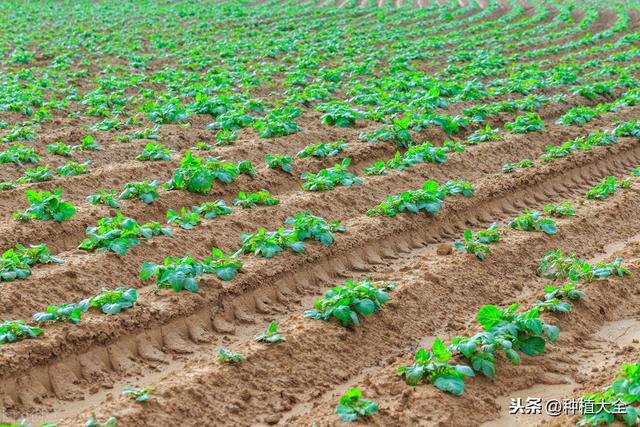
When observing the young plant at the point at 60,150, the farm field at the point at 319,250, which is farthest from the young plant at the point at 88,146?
the young plant at the point at 60,150

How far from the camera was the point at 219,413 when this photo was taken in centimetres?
508

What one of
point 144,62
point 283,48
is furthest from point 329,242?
point 283,48

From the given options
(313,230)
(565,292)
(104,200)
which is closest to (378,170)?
(313,230)

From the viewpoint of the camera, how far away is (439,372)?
5211 millimetres

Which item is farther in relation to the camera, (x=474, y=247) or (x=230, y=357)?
(x=474, y=247)

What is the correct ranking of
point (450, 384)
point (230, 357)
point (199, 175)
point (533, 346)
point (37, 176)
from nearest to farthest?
point (450, 384) → point (230, 357) → point (533, 346) → point (199, 175) → point (37, 176)

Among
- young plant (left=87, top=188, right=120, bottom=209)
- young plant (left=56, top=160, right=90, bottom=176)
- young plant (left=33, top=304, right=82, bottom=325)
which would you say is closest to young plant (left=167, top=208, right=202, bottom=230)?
young plant (left=87, top=188, right=120, bottom=209)

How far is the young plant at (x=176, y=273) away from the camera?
6.41m

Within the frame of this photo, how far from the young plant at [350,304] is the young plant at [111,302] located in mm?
1282

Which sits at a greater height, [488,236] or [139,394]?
[139,394]

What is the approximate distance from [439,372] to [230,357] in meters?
1.34

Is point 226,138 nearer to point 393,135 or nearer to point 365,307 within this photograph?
point 393,135

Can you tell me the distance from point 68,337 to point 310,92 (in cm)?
903

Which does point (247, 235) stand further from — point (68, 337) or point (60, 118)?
point (60, 118)
